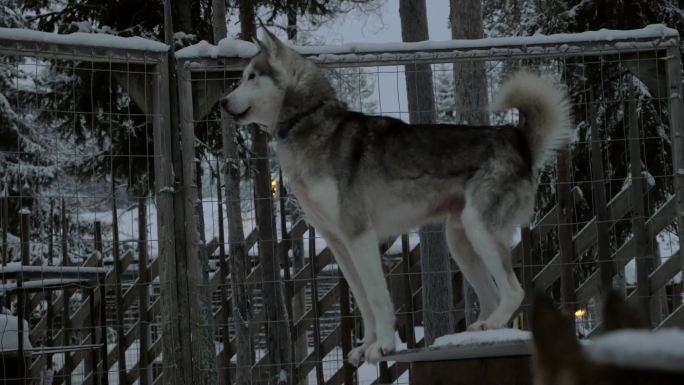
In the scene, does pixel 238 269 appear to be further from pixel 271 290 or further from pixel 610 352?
pixel 610 352

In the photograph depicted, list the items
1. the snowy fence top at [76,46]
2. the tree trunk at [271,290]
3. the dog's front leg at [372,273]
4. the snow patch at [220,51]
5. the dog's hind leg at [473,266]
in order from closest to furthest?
the dog's front leg at [372,273] < the dog's hind leg at [473,266] < the snowy fence top at [76,46] < the snow patch at [220,51] < the tree trunk at [271,290]

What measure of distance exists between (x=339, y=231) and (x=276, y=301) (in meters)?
2.68

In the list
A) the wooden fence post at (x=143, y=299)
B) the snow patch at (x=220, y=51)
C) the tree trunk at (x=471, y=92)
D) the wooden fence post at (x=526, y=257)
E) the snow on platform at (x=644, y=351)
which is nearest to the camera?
the snow on platform at (x=644, y=351)

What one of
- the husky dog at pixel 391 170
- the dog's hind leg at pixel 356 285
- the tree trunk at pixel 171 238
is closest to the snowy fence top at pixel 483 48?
the tree trunk at pixel 171 238

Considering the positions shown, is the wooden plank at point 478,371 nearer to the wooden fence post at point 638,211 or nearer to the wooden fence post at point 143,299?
the wooden fence post at point 638,211

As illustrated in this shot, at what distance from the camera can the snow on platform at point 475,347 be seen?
360 cm

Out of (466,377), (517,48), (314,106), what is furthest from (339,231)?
(517,48)

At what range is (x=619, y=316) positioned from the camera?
0.64 meters

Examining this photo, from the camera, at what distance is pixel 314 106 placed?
5.07 metres

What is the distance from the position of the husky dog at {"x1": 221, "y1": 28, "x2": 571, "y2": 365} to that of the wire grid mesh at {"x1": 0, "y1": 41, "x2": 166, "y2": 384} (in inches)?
43.9

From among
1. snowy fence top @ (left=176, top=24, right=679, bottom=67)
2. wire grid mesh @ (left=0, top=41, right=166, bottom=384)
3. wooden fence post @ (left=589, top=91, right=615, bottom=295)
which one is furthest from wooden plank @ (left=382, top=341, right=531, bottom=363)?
wooden fence post @ (left=589, top=91, right=615, bottom=295)

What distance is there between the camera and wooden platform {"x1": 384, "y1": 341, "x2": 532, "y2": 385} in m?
3.85

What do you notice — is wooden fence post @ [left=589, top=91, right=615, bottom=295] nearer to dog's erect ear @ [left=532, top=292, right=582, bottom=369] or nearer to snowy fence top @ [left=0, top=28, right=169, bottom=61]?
snowy fence top @ [left=0, top=28, right=169, bottom=61]

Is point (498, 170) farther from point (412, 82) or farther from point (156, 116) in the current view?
point (412, 82)
